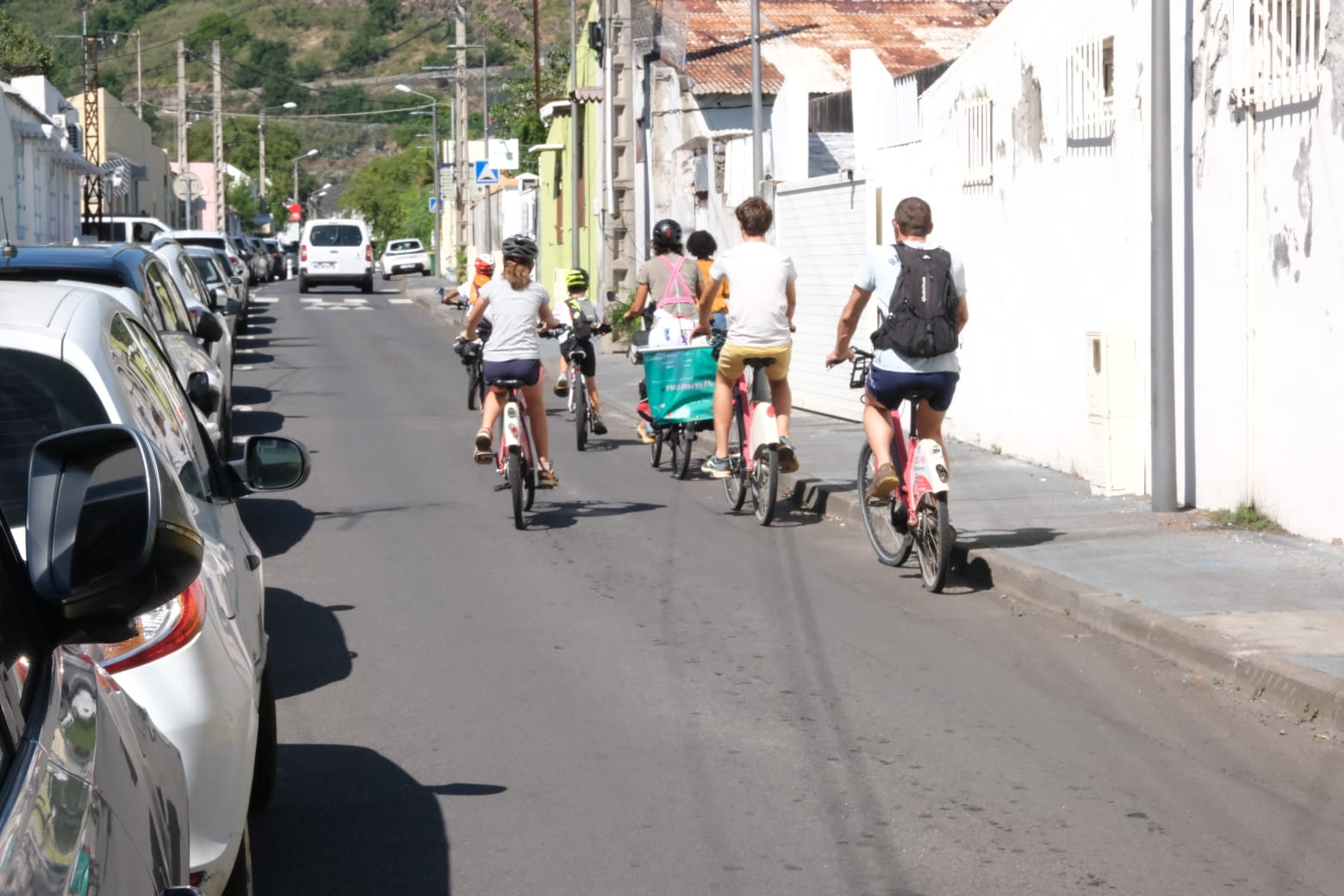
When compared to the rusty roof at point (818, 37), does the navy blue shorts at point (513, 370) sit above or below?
below

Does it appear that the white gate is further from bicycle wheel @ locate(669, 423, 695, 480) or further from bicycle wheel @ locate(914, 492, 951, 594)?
bicycle wheel @ locate(914, 492, 951, 594)

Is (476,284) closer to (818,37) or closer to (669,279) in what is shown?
(669,279)

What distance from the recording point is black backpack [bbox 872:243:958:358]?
905 cm

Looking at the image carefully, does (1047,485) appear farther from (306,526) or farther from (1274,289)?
(306,526)

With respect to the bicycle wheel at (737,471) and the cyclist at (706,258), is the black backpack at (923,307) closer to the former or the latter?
the bicycle wheel at (737,471)

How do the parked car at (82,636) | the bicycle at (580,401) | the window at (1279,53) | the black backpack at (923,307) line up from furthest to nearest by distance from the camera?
the bicycle at (580,401) → the window at (1279,53) → the black backpack at (923,307) → the parked car at (82,636)

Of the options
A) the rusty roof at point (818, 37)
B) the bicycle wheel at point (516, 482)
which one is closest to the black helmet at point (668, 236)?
the bicycle wheel at point (516, 482)

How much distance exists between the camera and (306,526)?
37.9 feet

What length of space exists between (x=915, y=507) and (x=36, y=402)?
5.43m

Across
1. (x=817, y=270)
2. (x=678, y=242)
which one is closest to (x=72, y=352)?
(x=678, y=242)

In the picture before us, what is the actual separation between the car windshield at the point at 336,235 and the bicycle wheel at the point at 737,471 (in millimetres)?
41447

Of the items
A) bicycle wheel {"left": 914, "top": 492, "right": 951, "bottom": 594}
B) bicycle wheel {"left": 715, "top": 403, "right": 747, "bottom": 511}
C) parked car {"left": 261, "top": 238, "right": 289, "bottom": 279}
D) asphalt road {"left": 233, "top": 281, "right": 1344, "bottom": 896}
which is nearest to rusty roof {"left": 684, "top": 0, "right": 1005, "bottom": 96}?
bicycle wheel {"left": 715, "top": 403, "right": 747, "bottom": 511}

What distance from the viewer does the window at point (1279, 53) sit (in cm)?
933

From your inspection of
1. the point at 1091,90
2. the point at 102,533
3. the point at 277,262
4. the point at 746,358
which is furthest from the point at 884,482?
the point at 277,262
